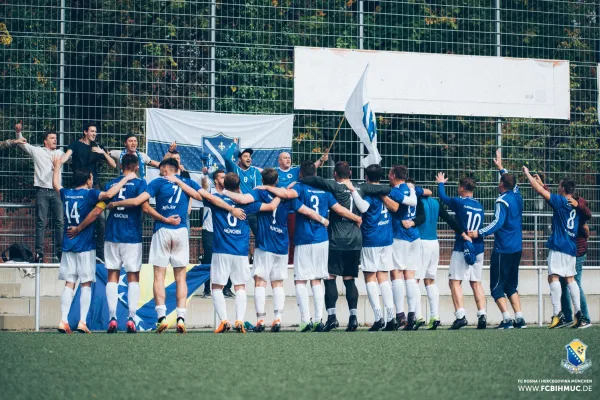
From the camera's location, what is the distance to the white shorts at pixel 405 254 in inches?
528

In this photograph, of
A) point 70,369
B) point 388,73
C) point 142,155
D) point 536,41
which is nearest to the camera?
point 70,369

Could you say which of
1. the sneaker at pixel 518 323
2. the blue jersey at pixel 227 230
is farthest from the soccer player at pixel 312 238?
the sneaker at pixel 518 323

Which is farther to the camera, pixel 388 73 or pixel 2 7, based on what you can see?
pixel 388 73

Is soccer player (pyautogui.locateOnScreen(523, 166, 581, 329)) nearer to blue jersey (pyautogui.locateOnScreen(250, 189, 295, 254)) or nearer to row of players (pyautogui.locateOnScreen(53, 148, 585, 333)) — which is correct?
row of players (pyautogui.locateOnScreen(53, 148, 585, 333))

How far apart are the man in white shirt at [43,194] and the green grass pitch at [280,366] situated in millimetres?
3758

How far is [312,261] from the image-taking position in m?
12.5

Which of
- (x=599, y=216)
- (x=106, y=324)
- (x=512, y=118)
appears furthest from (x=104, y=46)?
(x=599, y=216)

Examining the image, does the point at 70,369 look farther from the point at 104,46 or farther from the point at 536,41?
the point at 536,41

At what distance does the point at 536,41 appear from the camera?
18203 mm

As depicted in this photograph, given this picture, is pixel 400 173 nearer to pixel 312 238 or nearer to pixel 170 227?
pixel 312 238

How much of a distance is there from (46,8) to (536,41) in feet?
29.0

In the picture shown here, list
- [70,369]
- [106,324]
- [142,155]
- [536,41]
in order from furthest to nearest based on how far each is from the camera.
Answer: [536,41], [142,155], [106,324], [70,369]

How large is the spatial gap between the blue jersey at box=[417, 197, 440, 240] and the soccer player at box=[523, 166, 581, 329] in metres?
1.38

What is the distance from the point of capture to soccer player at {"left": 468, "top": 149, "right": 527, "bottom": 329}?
1377cm
